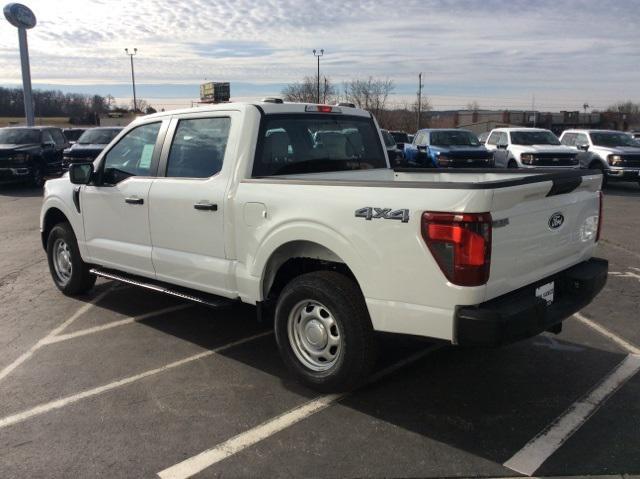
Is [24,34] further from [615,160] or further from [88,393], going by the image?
[88,393]

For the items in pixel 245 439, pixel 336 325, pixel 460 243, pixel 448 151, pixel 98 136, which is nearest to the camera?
pixel 460 243

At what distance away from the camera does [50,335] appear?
521 centimetres

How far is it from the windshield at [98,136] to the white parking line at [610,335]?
1712 centimetres

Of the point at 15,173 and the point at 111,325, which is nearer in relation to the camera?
the point at 111,325

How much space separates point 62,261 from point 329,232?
4.12 m

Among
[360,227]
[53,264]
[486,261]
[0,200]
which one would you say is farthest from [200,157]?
[0,200]

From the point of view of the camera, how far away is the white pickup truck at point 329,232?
3.16m

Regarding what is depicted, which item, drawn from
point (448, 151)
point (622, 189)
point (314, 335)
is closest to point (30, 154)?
point (448, 151)

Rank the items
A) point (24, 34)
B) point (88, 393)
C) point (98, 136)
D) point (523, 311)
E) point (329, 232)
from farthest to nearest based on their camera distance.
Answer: point (24, 34) < point (98, 136) < point (88, 393) < point (329, 232) < point (523, 311)

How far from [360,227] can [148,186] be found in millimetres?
2302

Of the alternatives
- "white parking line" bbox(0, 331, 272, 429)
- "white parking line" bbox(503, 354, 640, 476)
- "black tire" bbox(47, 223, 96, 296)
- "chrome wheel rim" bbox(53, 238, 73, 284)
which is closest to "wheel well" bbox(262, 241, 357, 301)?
"white parking line" bbox(0, 331, 272, 429)

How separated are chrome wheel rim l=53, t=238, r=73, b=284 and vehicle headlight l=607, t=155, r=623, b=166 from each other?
15940mm

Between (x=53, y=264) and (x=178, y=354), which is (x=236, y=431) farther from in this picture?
(x=53, y=264)

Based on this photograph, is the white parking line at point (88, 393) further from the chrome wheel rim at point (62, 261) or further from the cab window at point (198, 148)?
the chrome wheel rim at point (62, 261)
